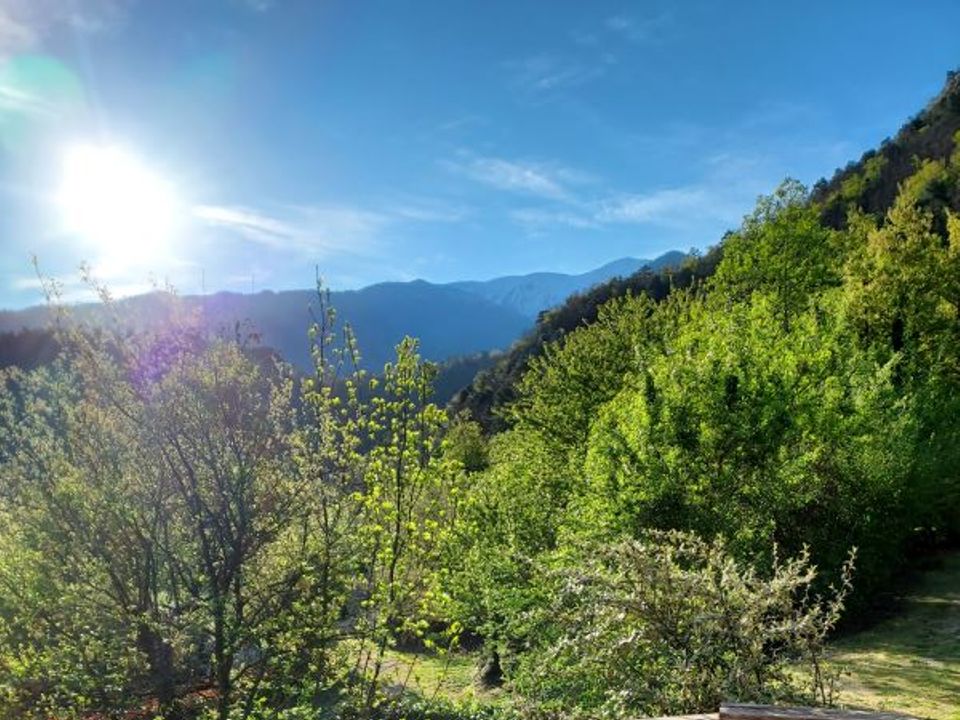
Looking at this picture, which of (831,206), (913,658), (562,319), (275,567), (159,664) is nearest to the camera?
(159,664)

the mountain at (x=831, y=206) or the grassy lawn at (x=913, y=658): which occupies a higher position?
the mountain at (x=831, y=206)

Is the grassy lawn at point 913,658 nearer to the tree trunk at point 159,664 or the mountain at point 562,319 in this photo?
the tree trunk at point 159,664

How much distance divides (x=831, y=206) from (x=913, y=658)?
110814mm

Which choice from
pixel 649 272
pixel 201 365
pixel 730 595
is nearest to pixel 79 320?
pixel 201 365

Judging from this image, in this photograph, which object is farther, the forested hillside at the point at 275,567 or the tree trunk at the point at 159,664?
the tree trunk at the point at 159,664

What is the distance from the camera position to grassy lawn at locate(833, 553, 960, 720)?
13375 mm

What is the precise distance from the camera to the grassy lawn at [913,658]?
13375mm

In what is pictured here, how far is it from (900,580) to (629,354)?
40.3ft

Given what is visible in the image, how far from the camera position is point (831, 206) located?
373 feet

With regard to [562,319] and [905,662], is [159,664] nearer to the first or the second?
[905,662]

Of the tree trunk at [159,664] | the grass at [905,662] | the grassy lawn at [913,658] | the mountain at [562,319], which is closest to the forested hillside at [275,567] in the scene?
the tree trunk at [159,664]

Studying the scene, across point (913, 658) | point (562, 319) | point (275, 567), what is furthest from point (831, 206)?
point (275, 567)

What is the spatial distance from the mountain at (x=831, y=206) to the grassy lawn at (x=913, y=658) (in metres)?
75.0

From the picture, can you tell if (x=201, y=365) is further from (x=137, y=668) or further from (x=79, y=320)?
(x=137, y=668)
